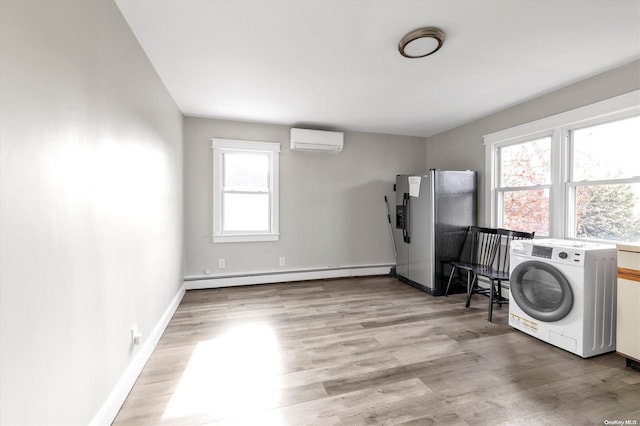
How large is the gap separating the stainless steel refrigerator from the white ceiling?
93cm

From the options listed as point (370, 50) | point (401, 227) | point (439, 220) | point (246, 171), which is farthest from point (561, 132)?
point (246, 171)

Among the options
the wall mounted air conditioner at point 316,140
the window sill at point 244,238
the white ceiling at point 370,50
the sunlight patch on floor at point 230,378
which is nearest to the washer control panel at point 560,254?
the white ceiling at point 370,50

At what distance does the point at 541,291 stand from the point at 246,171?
3.66 m

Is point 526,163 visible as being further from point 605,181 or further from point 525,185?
point 605,181

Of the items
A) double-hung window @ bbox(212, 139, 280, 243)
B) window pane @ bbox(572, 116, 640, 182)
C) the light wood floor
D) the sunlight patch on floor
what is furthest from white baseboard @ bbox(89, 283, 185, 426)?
window pane @ bbox(572, 116, 640, 182)

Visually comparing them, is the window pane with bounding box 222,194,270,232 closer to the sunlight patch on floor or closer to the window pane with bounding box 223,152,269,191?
the window pane with bounding box 223,152,269,191

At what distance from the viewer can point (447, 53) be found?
2.08 metres

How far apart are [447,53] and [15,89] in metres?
2.50

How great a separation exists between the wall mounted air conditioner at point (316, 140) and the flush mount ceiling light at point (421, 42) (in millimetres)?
1878

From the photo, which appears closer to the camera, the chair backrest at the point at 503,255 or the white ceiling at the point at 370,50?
the white ceiling at the point at 370,50

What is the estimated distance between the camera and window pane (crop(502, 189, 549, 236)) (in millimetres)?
2961

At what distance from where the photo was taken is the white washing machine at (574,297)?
2.03 metres

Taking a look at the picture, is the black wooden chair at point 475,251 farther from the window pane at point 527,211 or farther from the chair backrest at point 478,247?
the window pane at point 527,211

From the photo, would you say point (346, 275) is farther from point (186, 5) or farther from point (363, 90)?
point (186, 5)
